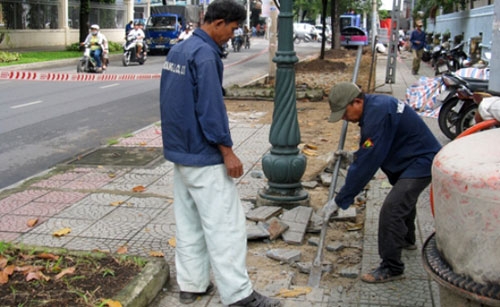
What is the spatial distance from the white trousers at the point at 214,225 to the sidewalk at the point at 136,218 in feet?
1.04

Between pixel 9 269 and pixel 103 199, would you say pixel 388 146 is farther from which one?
pixel 103 199

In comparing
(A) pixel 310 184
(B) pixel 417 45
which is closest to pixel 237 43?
(B) pixel 417 45

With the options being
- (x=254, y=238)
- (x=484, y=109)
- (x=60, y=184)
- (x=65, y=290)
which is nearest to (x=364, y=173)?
(x=484, y=109)

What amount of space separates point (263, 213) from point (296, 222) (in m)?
0.39

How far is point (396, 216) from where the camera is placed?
418 centimetres

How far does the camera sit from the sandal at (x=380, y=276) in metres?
4.24

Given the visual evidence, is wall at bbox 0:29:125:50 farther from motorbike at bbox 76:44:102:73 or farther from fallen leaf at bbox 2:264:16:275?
fallen leaf at bbox 2:264:16:275

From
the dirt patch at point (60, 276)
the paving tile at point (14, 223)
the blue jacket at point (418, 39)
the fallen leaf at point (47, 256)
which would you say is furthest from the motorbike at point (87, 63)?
the fallen leaf at point (47, 256)

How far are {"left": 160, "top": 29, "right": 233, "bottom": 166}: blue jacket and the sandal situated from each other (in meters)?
1.42

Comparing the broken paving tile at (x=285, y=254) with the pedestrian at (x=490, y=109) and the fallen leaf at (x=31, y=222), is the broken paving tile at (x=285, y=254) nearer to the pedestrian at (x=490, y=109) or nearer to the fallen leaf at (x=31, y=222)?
the pedestrian at (x=490, y=109)

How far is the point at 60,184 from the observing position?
22.5 feet

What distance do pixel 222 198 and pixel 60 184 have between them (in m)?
3.71

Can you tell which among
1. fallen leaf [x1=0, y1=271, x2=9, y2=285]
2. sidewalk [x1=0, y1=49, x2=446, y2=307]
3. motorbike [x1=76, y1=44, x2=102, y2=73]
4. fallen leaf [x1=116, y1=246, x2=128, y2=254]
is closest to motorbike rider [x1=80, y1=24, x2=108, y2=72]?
motorbike [x1=76, y1=44, x2=102, y2=73]

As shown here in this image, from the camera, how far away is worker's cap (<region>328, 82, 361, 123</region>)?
400 centimetres
